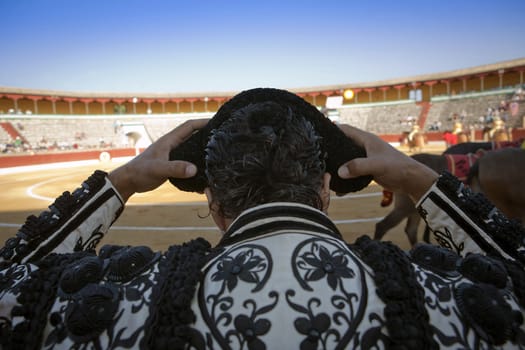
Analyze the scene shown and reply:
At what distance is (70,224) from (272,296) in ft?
2.19

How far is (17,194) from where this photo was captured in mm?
11016

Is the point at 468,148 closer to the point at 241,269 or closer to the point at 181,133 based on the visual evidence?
the point at 181,133

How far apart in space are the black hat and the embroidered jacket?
0.28 meters

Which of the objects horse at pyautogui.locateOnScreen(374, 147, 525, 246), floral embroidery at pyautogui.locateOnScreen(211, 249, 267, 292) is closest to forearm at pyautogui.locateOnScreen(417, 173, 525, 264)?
floral embroidery at pyautogui.locateOnScreen(211, 249, 267, 292)

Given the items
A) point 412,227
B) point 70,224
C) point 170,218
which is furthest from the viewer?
point 170,218

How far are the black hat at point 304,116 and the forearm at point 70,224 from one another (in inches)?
8.0

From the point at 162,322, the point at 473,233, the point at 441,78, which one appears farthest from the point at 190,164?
the point at 441,78

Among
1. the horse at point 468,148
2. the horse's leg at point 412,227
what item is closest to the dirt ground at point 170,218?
the horse's leg at point 412,227

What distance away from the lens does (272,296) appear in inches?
23.2

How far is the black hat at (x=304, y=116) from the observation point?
89 centimetres

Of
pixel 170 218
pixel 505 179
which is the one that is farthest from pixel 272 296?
pixel 170 218

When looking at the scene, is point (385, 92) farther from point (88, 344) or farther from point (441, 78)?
point (88, 344)

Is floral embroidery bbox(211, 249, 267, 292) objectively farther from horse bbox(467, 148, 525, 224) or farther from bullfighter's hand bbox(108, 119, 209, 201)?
horse bbox(467, 148, 525, 224)

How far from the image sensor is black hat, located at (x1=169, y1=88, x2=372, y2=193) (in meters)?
0.89
